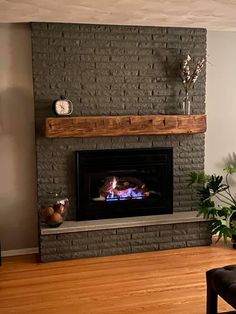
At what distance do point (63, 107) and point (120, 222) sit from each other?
1.24 meters

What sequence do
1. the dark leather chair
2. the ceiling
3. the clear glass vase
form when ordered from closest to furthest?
the dark leather chair < the ceiling < the clear glass vase

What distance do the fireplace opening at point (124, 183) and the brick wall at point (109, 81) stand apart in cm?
8

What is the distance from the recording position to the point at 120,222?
405 centimetres

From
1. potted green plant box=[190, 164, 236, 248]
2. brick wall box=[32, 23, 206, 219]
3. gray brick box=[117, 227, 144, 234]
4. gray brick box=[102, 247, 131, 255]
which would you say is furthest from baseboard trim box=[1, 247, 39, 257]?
potted green plant box=[190, 164, 236, 248]

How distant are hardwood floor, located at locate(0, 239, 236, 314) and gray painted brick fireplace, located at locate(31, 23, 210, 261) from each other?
0.16 meters

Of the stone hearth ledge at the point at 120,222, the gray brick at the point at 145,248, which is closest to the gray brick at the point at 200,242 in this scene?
the stone hearth ledge at the point at 120,222

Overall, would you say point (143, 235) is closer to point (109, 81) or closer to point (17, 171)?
point (17, 171)

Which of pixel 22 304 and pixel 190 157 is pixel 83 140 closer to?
pixel 190 157

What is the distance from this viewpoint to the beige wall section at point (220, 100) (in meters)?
4.48

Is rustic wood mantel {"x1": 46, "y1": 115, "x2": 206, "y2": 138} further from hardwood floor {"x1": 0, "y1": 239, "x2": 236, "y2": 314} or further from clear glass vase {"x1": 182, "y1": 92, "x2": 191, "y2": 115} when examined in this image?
hardwood floor {"x1": 0, "y1": 239, "x2": 236, "y2": 314}

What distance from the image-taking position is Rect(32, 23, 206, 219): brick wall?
13.0ft

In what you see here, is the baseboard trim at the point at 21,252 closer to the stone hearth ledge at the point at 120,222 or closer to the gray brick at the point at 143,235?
the stone hearth ledge at the point at 120,222

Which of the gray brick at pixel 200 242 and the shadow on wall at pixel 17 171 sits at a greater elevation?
the shadow on wall at pixel 17 171

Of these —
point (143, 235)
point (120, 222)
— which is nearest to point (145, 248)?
point (143, 235)
